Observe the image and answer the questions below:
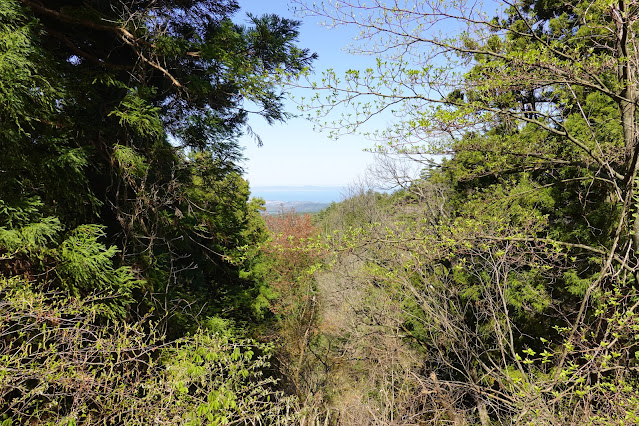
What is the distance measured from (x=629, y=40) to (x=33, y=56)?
6.43 m

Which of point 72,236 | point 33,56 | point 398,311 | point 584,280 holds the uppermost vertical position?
point 33,56

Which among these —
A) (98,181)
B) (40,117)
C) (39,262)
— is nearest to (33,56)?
(40,117)

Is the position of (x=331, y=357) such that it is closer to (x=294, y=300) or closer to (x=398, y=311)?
(x=294, y=300)

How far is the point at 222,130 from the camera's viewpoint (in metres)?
5.88

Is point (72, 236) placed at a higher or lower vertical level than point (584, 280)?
higher

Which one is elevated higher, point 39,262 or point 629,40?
point 629,40

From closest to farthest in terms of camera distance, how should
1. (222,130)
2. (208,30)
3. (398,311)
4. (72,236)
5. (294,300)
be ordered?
1. (72,236)
2. (208,30)
3. (222,130)
4. (398,311)
5. (294,300)

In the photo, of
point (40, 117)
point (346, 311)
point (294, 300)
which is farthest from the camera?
point (294, 300)

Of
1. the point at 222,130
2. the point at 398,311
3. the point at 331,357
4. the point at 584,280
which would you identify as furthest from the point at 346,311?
the point at 222,130

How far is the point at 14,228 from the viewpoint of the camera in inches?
133

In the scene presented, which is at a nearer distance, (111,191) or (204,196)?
(111,191)

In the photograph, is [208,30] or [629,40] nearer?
[629,40]

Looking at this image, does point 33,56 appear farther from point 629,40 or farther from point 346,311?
point 346,311

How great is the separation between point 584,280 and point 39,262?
10125mm
